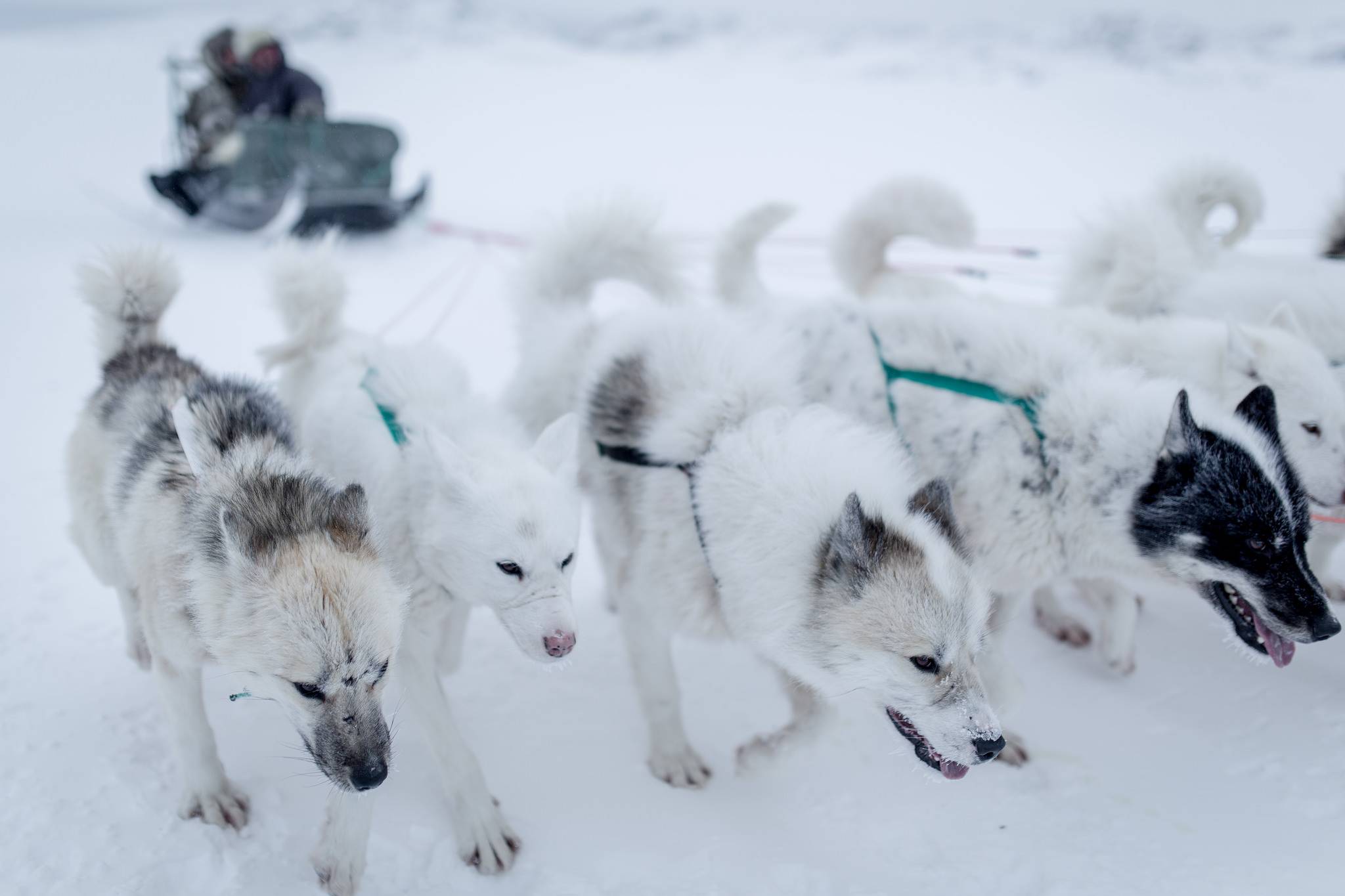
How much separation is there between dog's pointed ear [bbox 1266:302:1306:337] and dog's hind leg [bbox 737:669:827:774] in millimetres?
2163

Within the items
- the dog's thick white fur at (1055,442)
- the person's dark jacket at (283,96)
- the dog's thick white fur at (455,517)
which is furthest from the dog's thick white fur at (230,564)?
the person's dark jacket at (283,96)

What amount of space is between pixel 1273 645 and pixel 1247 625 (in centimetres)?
8

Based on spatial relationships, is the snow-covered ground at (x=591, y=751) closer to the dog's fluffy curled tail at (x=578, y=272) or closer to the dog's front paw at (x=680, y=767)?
the dog's front paw at (x=680, y=767)

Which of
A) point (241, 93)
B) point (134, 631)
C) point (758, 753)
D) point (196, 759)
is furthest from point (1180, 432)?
point (241, 93)

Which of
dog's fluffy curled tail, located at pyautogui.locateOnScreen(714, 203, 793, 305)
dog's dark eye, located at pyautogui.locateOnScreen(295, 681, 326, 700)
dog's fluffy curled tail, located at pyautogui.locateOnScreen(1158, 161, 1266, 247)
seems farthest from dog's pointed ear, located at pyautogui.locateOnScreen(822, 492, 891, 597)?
dog's fluffy curled tail, located at pyautogui.locateOnScreen(1158, 161, 1266, 247)

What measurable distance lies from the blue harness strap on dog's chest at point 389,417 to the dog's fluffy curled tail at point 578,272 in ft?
1.84

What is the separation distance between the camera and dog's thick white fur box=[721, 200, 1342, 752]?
6.66 feet

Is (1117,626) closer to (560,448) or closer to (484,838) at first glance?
(560,448)

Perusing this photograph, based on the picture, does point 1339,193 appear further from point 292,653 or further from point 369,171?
point 369,171

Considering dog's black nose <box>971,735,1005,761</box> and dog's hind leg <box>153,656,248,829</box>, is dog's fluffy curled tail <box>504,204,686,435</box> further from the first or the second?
dog's black nose <box>971,735,1005,761</box>

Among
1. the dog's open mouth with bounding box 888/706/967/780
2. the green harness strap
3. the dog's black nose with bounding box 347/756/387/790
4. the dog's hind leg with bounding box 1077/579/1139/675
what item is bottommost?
the dog's hind leg with bounding box 1077/579/1139/675

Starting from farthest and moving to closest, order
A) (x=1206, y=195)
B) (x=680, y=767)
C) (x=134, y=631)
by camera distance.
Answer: (x=1206, y=195) → (x=134, y=631) → (x=680, y=767)

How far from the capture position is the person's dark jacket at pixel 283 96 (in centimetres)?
877

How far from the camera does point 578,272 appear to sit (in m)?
3.12
